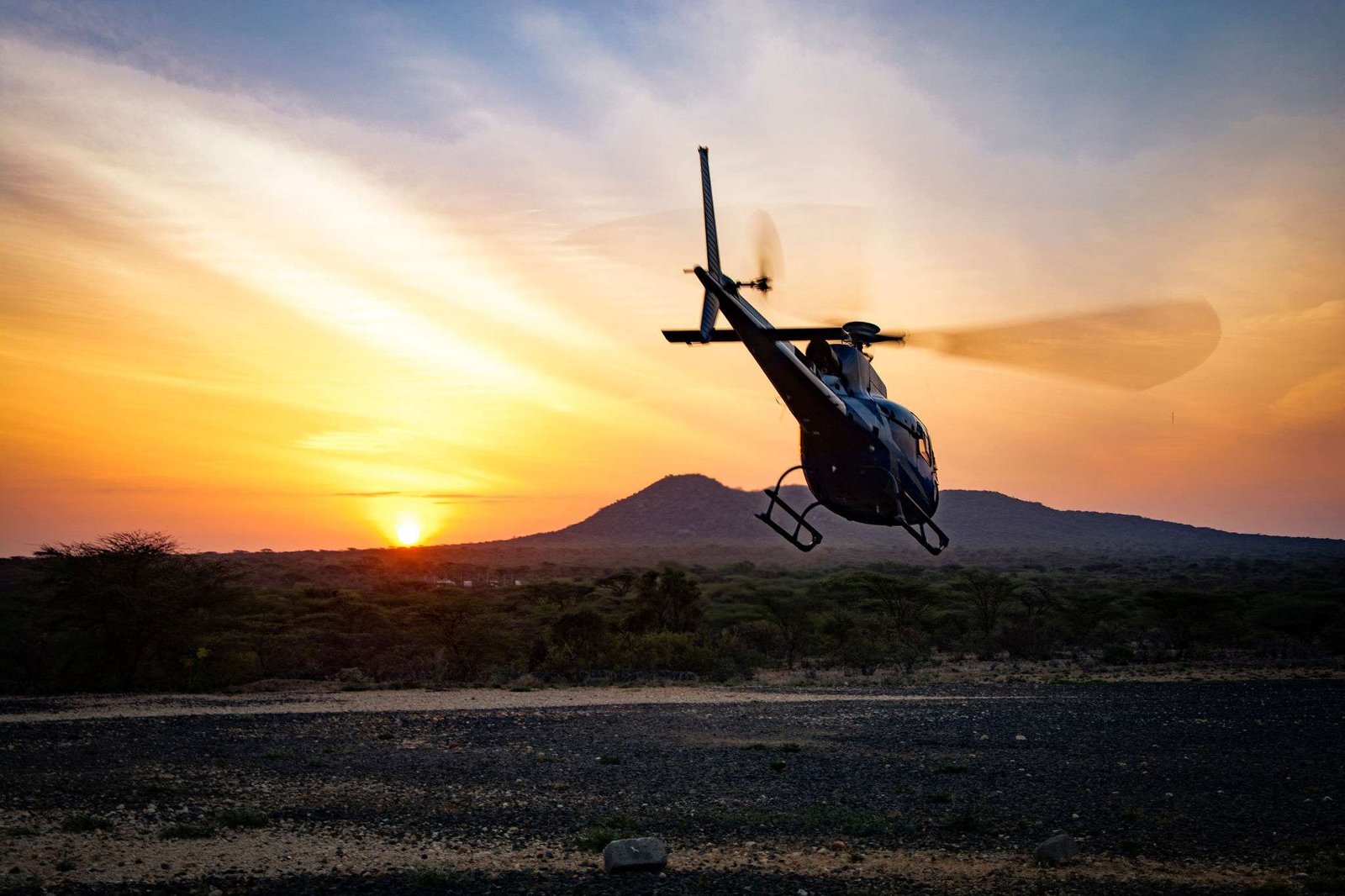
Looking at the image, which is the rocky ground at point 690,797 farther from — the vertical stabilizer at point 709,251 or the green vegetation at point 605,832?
the vertical stabilizer at point 709,251

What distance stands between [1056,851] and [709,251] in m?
8.63

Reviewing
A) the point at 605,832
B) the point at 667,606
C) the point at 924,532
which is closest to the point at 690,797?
the point at 605,832

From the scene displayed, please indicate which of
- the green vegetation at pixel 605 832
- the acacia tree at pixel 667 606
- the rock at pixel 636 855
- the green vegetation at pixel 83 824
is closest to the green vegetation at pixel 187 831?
the green vegetation at pixel 83 824

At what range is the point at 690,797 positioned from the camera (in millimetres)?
14211

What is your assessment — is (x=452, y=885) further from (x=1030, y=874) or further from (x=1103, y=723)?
(x=1103, y=723)

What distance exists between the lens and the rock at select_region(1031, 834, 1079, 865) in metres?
10.7

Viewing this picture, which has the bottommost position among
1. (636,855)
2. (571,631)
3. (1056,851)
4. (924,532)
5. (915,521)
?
(1056,851)

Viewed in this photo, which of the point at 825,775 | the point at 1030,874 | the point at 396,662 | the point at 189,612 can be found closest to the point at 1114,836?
the point at 1030,874

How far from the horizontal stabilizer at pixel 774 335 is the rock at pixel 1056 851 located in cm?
681

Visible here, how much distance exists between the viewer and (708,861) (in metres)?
11.0

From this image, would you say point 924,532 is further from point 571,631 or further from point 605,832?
point 571,631

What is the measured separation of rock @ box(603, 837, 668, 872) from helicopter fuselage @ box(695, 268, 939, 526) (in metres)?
5.13

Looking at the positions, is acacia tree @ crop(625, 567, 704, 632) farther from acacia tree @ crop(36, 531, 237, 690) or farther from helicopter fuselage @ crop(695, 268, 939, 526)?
helicopter fuselage @ crop(695, 268, 939, 526)

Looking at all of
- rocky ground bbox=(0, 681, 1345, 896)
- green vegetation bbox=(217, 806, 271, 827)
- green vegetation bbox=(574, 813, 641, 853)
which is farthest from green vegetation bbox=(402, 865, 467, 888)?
green vegetation bbox=(217, 806, 271, 827)
